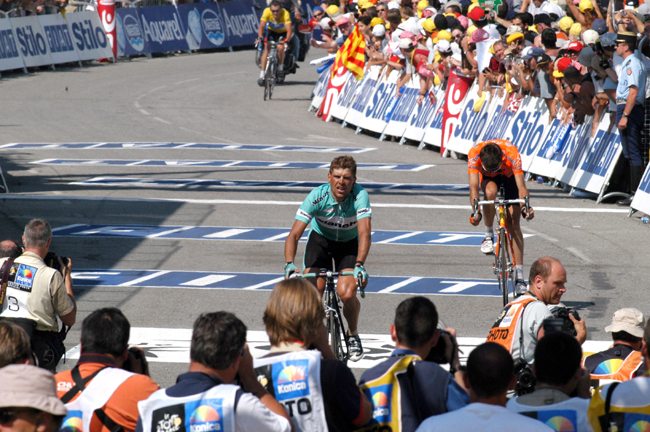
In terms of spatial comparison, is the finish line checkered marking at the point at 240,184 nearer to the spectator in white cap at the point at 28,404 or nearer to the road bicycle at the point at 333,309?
the road bicycle at the point at 333,309

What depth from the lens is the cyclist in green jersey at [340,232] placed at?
302 inches

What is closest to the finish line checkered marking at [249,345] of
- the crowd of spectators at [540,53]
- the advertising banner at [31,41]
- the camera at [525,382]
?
the camera at [525,382]

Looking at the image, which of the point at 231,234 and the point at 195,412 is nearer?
the point at 195,412

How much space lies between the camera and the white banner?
3228 centimetres

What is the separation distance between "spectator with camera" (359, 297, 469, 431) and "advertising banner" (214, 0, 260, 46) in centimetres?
3731

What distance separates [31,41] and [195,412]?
30.4 metres

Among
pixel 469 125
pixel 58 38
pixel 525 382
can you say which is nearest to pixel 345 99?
pixel 469 125

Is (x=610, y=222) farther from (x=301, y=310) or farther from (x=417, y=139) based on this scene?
(x=301, y=310)

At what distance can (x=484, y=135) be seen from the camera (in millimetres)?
18500

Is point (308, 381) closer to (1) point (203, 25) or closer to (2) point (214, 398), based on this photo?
(2) point (214, 398)

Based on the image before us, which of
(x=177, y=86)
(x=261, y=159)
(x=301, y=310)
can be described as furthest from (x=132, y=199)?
(x=177, y=86)

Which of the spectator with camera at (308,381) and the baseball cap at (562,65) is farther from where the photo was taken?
the baseball cap at (562,65)

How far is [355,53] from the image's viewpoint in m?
23.0

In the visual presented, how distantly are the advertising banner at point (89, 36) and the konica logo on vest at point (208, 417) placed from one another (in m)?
31.5
